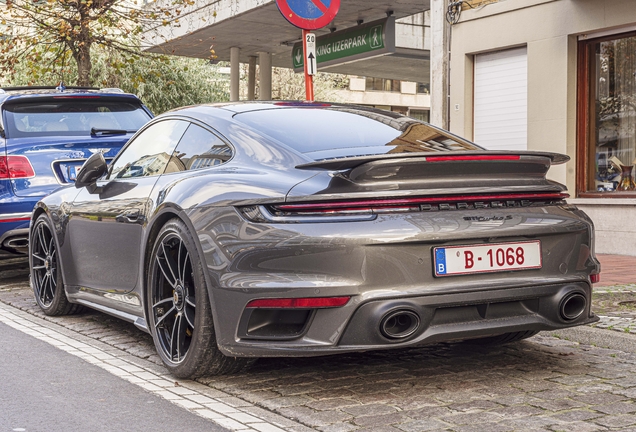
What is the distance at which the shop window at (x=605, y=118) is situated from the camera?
39.1 ft

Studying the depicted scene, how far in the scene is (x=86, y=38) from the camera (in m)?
17.0

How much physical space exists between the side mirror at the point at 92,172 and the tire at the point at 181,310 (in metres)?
1.34

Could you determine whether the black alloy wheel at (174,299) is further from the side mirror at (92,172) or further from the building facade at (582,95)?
the building facade at (582,95)

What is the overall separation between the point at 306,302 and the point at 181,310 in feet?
3.17

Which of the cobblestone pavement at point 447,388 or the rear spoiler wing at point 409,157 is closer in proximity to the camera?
the cobblestone pavement at point 447,388

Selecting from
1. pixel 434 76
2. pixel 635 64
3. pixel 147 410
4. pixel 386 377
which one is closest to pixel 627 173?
pixel 635 64

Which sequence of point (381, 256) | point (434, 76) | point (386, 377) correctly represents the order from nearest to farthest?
point (381, 256) → point (386, 377) → point (434, 76)

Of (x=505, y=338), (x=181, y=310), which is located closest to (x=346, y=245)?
(x=181, y=310)

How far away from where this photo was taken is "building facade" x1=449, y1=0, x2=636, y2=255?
453 inches

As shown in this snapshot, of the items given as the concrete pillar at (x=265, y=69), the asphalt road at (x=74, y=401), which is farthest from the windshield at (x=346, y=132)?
the concrete pillar at (x=265, y=69)

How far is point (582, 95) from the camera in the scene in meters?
12.1

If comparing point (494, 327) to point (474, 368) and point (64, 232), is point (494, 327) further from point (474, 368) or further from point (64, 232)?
point (64, 232)

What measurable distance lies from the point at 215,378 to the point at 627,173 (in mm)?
8320

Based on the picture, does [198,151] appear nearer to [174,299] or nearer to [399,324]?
[174,299]
